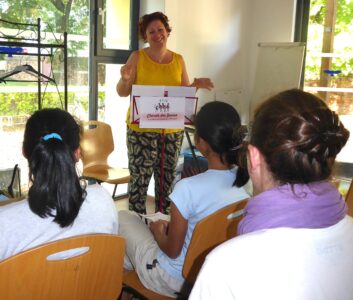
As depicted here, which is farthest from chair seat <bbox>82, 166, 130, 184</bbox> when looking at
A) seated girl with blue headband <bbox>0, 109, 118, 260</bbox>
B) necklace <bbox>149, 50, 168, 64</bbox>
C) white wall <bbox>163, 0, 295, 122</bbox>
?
seated girl with blue headband <bbox>0, 109, 118, 260</bbox>

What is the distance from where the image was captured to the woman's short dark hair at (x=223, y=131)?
1.55 meters

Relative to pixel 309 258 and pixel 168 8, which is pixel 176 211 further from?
pixel 168 8

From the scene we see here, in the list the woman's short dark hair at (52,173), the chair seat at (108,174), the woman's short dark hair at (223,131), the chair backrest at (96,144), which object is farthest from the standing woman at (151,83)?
the woman's short dark hair at (52,173)

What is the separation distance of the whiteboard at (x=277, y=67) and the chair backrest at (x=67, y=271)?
3154mm

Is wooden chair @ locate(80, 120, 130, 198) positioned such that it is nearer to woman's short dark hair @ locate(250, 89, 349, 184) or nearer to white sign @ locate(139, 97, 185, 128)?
white sign @ locate(139, 97, 185, 128)

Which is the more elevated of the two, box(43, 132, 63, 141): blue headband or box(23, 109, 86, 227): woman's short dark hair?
box(43, 132, 63, 141): blue headband

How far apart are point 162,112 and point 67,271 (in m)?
1.69

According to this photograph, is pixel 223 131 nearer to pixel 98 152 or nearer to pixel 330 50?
pixel 98 152

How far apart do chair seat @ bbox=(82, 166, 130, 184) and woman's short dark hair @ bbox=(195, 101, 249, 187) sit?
1.41 meters

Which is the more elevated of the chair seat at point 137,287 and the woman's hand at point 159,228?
the woman's hand at point 159,228

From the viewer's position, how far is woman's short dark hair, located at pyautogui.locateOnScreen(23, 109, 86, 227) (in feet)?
3.84

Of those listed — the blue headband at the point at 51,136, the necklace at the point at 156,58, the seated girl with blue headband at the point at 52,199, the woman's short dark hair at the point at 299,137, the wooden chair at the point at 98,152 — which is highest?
the necklace at the point at 156,58

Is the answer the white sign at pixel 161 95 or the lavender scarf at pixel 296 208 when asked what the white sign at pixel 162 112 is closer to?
the white sign at pixel 161 95

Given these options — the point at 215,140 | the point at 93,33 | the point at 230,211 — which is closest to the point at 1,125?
the point at 93,33
